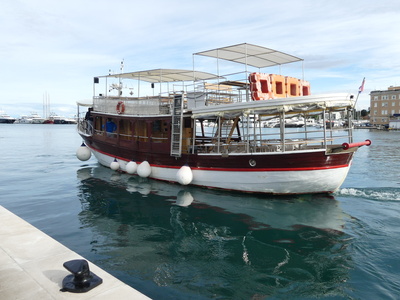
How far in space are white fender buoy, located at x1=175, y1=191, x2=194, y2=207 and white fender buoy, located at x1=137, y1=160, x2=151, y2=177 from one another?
293cm

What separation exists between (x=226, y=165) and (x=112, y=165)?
905 cm

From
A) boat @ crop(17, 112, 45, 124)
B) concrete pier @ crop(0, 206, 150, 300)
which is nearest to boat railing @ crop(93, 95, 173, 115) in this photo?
concrete pier @ crop(0, 206, 150, 300)

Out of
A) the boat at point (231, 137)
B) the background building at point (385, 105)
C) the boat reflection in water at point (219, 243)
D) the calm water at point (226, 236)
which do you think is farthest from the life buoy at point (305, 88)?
the background building at point (385, 105)

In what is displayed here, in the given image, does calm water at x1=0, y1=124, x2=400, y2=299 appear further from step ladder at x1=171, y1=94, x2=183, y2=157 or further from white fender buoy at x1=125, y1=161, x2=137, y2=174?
step ladder at x1=171, y1=94, x2=183, y2=157

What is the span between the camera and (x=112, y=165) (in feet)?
64.8

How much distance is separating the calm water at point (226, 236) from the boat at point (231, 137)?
96 cm

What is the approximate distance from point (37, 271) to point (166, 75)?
54.7 ft

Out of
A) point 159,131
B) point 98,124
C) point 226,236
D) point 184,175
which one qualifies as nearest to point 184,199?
point 184,175

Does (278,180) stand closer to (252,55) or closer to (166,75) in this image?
(252,55)

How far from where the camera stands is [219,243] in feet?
29.6

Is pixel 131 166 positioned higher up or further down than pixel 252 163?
further down

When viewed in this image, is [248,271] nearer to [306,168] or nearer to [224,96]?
[306,168]

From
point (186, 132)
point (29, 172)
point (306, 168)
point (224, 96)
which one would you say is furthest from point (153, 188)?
point (29, 172)

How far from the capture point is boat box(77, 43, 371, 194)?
491 inches
